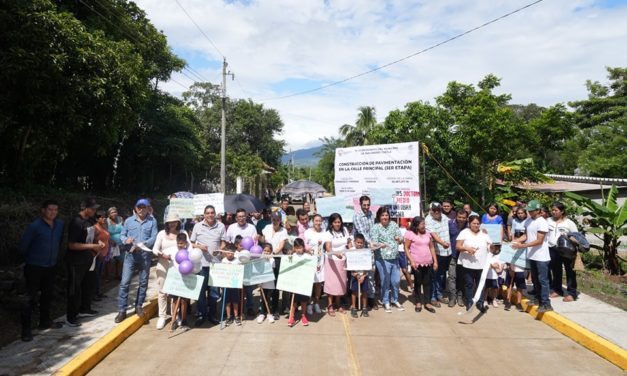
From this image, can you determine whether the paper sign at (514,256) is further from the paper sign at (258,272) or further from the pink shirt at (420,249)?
the paper sign at (258,272)

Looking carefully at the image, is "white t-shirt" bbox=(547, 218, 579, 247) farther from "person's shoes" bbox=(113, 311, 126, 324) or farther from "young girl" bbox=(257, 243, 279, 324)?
"person's shoes" bbox=(113, 311, 126, 324)

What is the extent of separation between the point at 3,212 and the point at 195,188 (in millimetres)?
15013

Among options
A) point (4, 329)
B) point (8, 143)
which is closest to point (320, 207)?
point (4, 329)

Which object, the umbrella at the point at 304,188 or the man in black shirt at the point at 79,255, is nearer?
the man in black shirt at the point at 79,255

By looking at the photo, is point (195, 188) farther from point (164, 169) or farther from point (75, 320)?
point (75, 320)

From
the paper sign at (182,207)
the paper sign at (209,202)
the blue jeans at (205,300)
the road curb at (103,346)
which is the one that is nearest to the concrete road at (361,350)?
the road curb at (103,346)

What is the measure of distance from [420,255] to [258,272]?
2724mm

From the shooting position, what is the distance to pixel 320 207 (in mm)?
9133

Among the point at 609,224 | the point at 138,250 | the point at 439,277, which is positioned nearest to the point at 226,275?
the point at 138,250

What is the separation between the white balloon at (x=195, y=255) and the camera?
6029 mm

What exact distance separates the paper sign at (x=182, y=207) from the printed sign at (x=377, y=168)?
3433 millimetres

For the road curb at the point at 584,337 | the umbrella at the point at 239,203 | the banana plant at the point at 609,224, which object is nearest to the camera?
the road curb at the point at 584,337

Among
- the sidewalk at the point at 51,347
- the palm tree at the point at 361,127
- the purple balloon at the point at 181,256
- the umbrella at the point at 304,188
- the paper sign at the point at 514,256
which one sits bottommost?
the sidewalk at the point at 51,347

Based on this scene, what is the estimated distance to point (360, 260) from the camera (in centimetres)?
672
